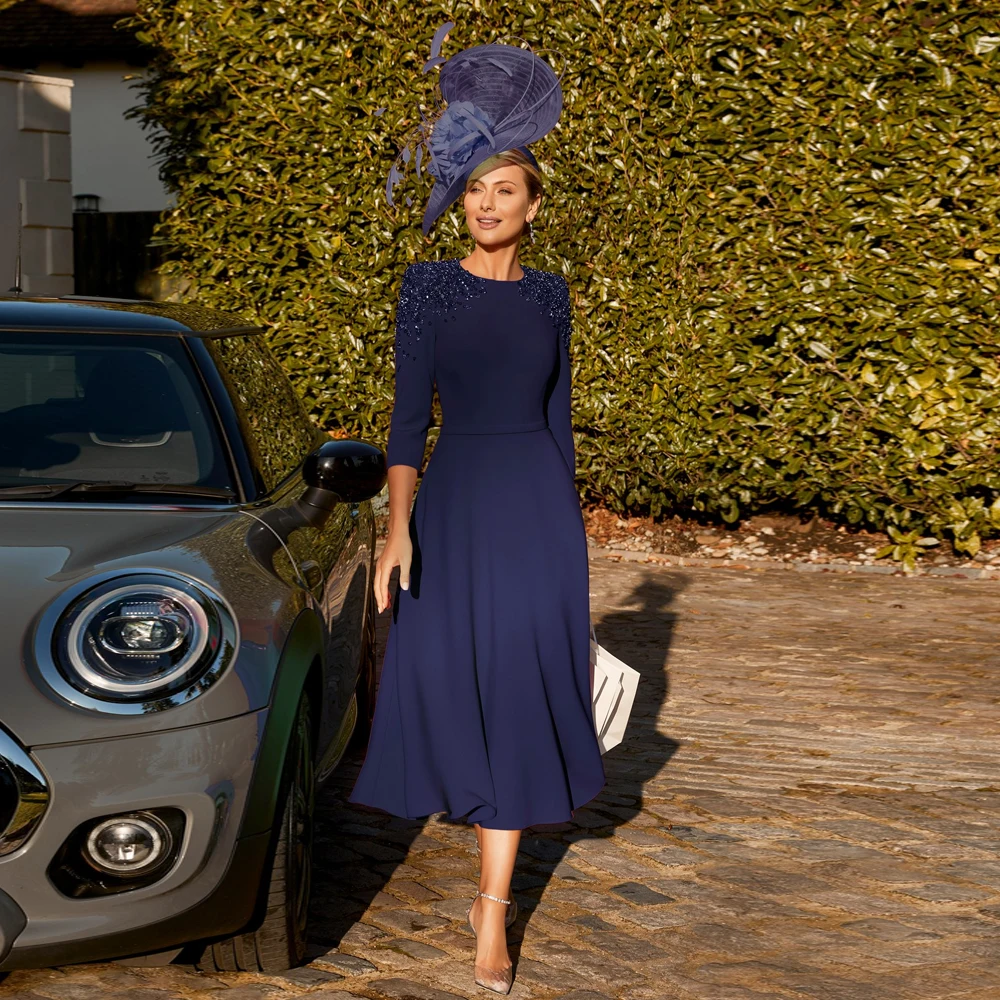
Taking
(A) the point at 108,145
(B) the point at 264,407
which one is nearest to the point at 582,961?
(B) the point at 264,407

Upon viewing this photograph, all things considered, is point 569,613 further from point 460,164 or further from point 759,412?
point 759,412

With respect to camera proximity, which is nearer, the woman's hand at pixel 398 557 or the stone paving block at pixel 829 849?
the woman's hand at pixel 398 557

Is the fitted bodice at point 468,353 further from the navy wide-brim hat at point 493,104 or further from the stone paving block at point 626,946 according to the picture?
the stone paving block at point 626,946

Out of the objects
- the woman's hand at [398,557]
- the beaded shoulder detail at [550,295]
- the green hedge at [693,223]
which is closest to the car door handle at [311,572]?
the woman's hand at [398,557]

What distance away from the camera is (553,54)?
970 cm

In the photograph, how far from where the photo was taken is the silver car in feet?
9.93

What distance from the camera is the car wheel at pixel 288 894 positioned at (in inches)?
136

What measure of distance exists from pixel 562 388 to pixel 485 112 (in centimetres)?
73

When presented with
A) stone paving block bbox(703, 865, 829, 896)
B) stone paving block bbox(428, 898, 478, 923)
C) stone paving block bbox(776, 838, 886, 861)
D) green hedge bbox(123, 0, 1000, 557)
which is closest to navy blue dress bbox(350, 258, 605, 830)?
stone paving block bbox(428, 898, 478, 923)

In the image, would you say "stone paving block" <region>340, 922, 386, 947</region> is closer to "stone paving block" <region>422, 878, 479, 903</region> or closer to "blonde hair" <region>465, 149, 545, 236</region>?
"stone paving block" <region>422, 878, 479, 903</region>

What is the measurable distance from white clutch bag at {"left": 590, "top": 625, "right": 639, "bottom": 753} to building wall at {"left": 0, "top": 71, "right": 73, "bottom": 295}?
9.10 metres

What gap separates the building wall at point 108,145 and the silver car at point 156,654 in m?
24.6

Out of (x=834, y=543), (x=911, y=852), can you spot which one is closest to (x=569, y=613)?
(x=911, y=852)

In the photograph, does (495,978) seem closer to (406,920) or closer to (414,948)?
(414,948)
